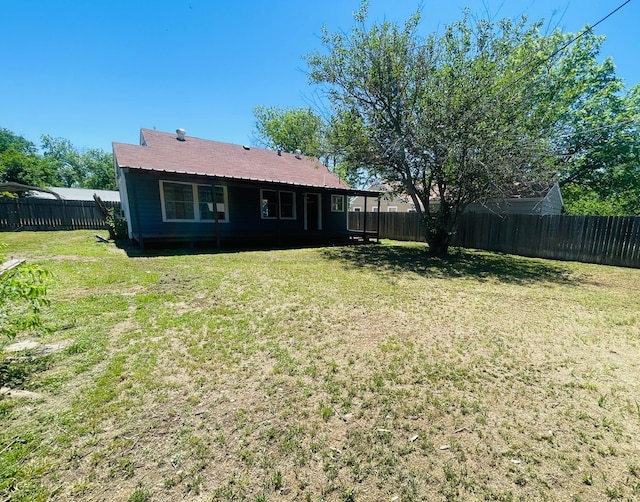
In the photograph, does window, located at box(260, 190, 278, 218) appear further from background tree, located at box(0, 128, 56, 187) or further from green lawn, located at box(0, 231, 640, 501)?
background tree, located at box(0, 128, 56, 187)

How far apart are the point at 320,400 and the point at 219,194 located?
1083 centimetres

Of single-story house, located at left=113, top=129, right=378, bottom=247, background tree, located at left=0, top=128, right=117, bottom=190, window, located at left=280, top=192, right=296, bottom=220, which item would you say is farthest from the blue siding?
background tree, located at left=0, top=128, right=117, bottom=190

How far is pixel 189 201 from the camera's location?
11.1m

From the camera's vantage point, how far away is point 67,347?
3066mm

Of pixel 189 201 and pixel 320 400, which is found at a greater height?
pixel 189 201

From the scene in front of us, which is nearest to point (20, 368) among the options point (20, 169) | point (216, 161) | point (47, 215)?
point (216, 161)

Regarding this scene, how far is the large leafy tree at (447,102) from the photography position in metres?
8.20

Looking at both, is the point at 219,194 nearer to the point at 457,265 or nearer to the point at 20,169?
the point at 457,265

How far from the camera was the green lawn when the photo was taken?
1677 millimetres

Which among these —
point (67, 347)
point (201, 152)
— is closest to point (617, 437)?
point (67, 347)

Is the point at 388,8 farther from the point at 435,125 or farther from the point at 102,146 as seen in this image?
the point at 102,146

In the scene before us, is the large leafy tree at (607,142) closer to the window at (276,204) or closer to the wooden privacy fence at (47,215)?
the window at (276,204)

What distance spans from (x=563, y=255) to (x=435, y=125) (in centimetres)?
683

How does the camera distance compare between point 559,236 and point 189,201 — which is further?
point 189,201
